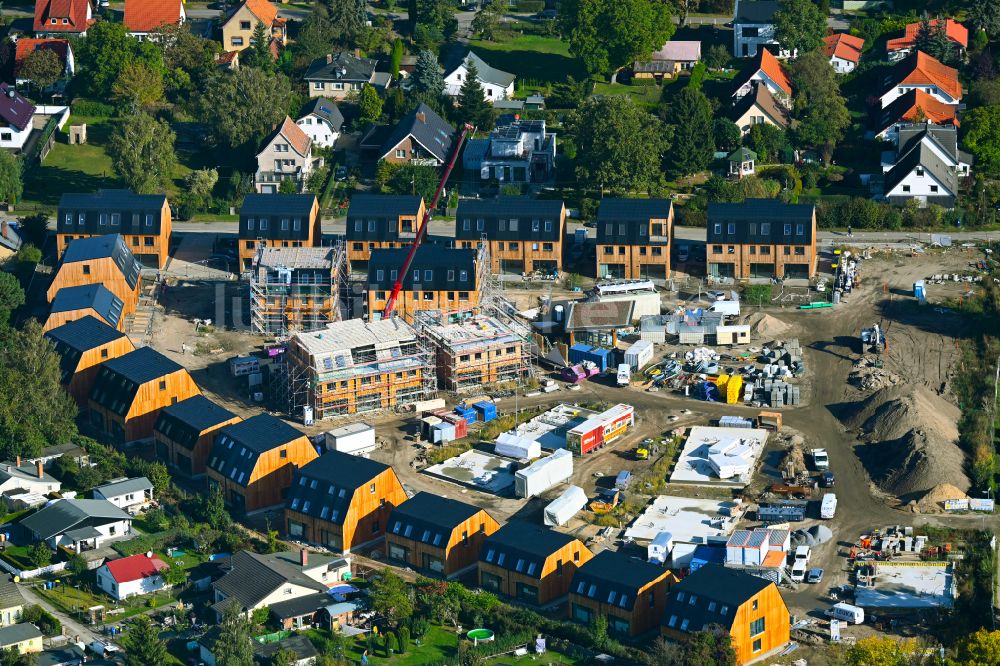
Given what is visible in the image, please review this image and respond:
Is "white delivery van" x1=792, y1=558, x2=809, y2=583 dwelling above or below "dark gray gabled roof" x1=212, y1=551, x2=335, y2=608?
above

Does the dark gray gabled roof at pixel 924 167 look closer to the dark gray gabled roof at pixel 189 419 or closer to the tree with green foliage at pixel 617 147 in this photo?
the tree with green foliage at pixel 617 147

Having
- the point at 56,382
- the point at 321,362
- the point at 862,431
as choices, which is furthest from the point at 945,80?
the point at 56,382

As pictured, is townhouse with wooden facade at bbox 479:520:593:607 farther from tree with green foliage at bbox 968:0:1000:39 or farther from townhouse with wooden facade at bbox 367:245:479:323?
tree with green foliage at bbox 968:0:1000:39

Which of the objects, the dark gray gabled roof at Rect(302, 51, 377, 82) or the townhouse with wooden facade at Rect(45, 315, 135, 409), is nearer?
the townhouse with wooden facade at Rect(45, 315, 135, 409)

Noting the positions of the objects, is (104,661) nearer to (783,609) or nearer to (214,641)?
(214,641)

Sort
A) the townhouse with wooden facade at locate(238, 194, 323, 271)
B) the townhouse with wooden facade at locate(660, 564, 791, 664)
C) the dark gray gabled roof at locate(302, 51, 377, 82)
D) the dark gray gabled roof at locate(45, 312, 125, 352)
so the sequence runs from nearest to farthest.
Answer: the townhouse with wooden facade at locate(660, 564, 791, 664)
the dark gray gabled roof at locate(45, 312, 125, 352)
the townhouse with wooden facade at locate(238, 194, 323, 271)
the dark gray gabled roof at locate(302, 51, 377, 82)

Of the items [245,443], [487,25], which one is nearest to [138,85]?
[487,25]

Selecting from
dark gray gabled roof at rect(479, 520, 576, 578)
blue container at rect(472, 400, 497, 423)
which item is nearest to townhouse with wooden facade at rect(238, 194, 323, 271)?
blue container at rect(472, 400, 497, 423)
